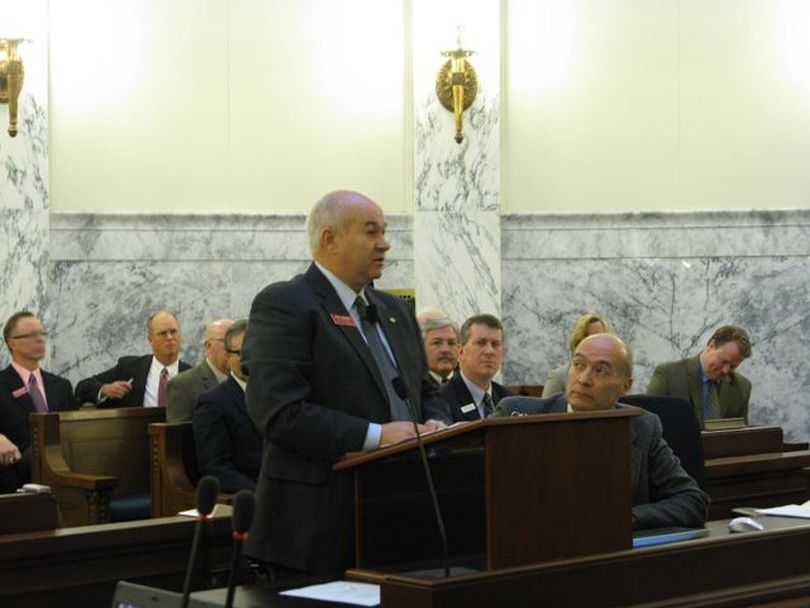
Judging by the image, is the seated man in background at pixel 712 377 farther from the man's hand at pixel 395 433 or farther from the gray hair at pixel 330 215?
the man's hand at pixel 395 433

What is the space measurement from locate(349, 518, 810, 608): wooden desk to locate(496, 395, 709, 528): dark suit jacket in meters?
0.70

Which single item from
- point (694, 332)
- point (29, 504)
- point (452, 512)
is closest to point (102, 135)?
point (694, 332)

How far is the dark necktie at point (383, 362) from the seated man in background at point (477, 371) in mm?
2551

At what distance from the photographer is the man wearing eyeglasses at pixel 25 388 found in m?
7.55

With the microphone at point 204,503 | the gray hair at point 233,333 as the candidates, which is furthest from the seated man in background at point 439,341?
the microphone at point 204,503

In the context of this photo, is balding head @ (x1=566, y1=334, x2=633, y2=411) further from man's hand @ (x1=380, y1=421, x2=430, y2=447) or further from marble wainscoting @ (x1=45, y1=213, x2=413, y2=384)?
marble wainscoting @ (x1=45, y1=213, x2=413, y2=384)

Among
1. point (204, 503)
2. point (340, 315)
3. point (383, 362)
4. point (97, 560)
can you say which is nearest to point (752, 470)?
point (97, 560)

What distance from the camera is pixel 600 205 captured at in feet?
35.2

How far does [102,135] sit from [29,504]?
5936mm

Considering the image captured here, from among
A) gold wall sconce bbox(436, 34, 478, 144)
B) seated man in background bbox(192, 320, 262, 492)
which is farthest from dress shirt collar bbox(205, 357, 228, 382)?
gold wall sconce bbox(436, 34, 478, 144)

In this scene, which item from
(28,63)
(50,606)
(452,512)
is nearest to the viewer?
(452,512)

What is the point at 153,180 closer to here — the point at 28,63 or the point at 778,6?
the point at 28,63

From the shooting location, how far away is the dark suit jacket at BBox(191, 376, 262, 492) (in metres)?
6.55

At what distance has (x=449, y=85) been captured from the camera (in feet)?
33.5
